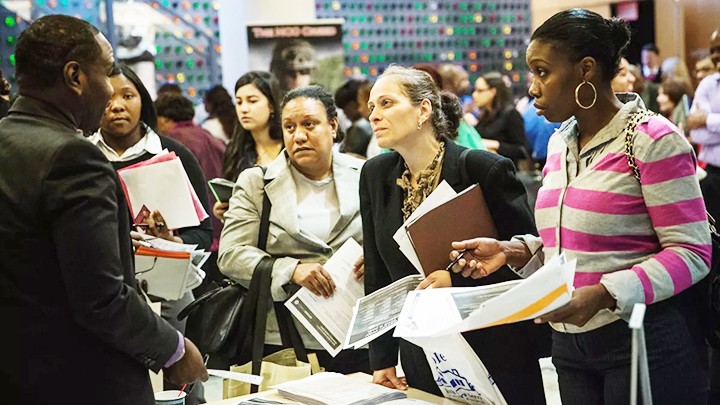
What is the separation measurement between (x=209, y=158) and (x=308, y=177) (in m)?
2.67

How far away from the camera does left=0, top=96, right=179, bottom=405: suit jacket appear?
199 cm

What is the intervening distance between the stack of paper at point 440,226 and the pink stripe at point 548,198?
270 mm

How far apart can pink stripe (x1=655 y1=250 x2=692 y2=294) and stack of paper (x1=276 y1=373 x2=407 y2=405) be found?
2.91ft

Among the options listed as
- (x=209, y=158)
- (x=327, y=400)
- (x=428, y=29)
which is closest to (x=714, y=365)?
(x=327, y=400)

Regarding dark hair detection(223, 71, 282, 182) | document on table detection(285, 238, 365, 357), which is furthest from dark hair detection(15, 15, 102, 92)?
dark hair detection(223, 71, 282, 182)

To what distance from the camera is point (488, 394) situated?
2.45m

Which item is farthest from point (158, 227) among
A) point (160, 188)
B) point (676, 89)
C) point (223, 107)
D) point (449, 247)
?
point (676, 89)

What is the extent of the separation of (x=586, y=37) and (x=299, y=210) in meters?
1.47

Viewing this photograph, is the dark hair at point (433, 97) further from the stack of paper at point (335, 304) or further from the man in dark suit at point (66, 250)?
the man in dark suit at point (66, 250)

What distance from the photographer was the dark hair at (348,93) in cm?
757

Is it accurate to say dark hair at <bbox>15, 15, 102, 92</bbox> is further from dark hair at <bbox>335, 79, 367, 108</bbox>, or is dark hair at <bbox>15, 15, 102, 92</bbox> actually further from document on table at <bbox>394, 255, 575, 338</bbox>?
dark hair at <bbox>335, 79, 367, 108</bbox>

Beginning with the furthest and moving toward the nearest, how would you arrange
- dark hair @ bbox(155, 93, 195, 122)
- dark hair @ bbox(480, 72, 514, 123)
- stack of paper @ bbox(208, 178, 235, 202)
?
1. dark hair @ bbox(480, 72, 514, 123)
2. dark hair @ bbox(155, 93, 195, 122)
3. stack of paper @ bbox(208, 178, 235, 202)

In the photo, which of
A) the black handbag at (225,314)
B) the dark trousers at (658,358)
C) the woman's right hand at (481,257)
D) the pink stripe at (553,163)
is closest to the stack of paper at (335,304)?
the black handbag at (225,314)

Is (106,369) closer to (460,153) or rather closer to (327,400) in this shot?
(327,400)
